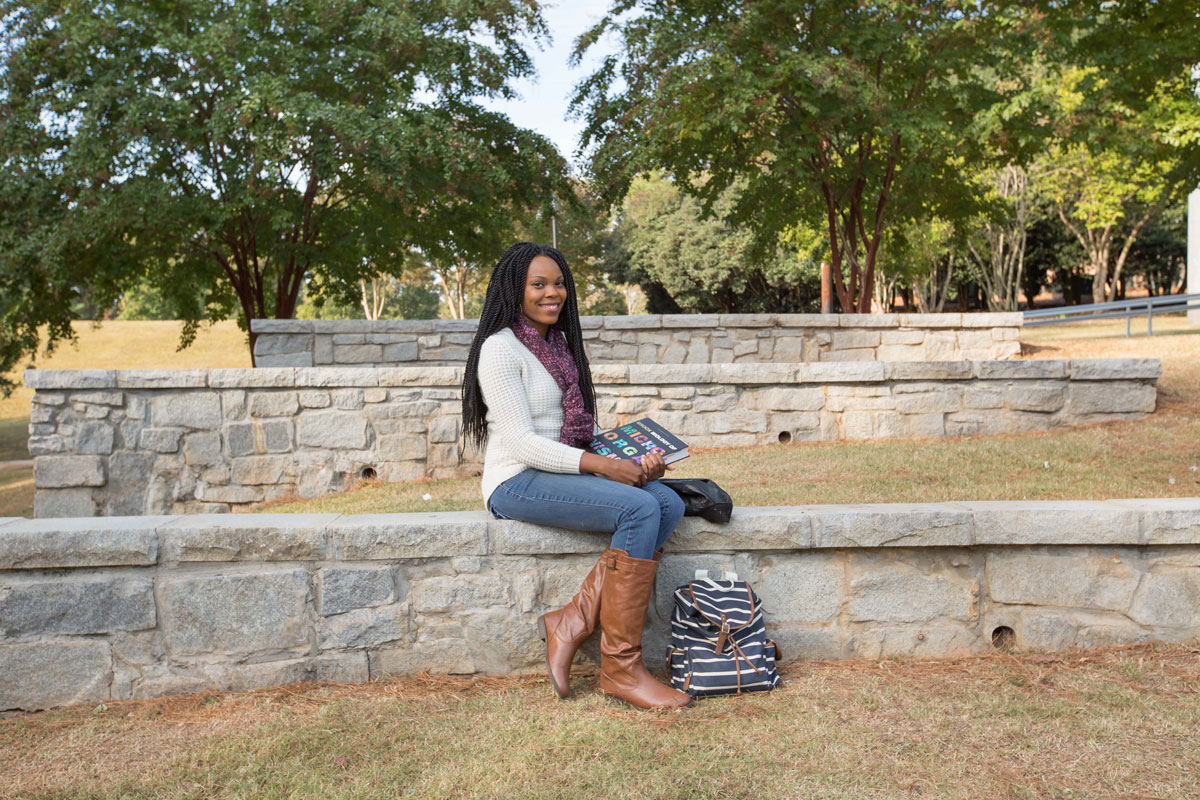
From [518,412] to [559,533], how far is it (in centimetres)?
48

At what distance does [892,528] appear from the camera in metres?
3.33

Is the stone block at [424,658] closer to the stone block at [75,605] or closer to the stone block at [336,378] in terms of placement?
the stone block at [75,605]

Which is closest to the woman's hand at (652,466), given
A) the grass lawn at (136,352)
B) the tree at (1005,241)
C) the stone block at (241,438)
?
the stone block at (241,438)

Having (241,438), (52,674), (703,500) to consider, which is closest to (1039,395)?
A: (703,500)

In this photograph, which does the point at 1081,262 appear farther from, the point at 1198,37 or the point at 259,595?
the point at 259,595

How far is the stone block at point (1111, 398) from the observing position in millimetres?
7613

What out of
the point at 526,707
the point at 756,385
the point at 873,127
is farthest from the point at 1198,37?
the point at 526,707

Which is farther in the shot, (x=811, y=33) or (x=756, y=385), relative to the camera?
(x=811, y=33)

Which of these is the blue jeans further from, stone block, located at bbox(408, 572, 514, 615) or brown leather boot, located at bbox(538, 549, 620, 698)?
stone block, located at bbox(408, 572, 514, 615)

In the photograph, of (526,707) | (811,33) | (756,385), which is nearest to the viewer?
(526,707)

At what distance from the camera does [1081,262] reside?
32250 millimetres

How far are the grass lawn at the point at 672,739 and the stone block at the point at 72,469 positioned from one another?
4.65 m

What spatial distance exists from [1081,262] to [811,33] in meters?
25.5

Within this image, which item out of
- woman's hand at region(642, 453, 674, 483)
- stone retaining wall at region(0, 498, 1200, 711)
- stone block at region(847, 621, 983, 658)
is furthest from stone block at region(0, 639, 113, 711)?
stone block at region(847, 621, 983, 658)
